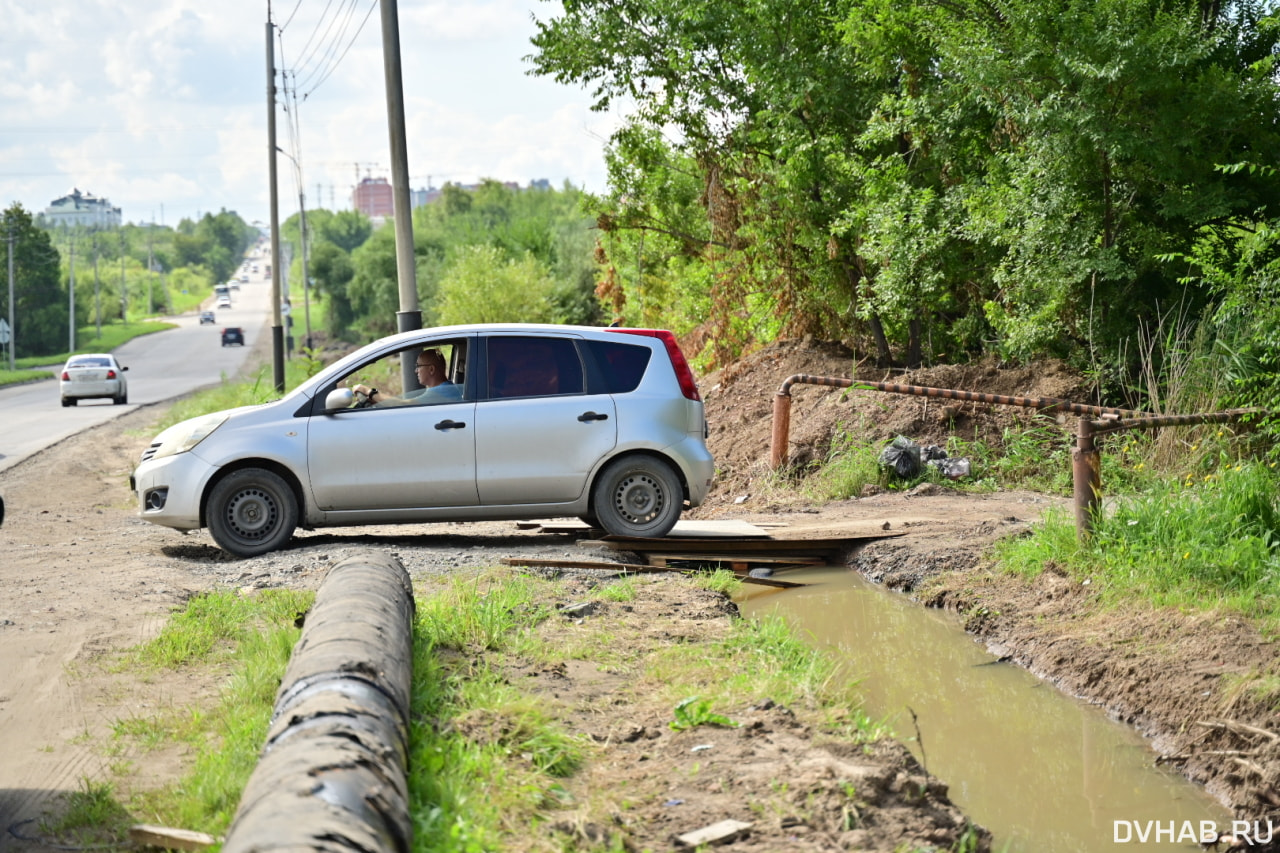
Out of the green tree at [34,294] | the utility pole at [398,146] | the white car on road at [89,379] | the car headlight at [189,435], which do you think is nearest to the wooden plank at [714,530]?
the car headlight at [189,435]

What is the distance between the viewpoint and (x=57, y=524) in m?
12.6

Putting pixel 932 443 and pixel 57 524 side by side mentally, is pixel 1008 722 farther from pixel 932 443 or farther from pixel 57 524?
pixel 57 524

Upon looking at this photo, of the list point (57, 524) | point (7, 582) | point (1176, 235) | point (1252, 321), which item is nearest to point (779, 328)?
point (1176, 235)

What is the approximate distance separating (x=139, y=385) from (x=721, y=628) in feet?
159

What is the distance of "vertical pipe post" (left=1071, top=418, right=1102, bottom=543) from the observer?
332 inches

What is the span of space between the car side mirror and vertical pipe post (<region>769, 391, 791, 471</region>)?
19.4 ft

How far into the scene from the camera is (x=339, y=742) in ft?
→ 14.5

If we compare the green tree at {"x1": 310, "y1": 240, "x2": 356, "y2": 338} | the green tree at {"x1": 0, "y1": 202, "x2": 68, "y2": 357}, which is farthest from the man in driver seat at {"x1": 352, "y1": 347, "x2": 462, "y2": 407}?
the green tree at {"x1": 310, "y1": 240, "x2": 356, "y2": 338}

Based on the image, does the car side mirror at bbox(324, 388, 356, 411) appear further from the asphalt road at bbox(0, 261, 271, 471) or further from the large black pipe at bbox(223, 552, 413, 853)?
the asphalt road at bbox(0, 261, 271, 471)

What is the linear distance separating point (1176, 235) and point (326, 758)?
38.9 feet

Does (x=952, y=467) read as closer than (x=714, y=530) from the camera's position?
No

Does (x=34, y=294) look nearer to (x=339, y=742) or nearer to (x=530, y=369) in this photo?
(x=530, y=369)

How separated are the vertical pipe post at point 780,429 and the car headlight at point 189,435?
6.56 m

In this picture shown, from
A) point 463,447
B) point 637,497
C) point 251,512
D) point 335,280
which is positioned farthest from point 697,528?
point 335,280
